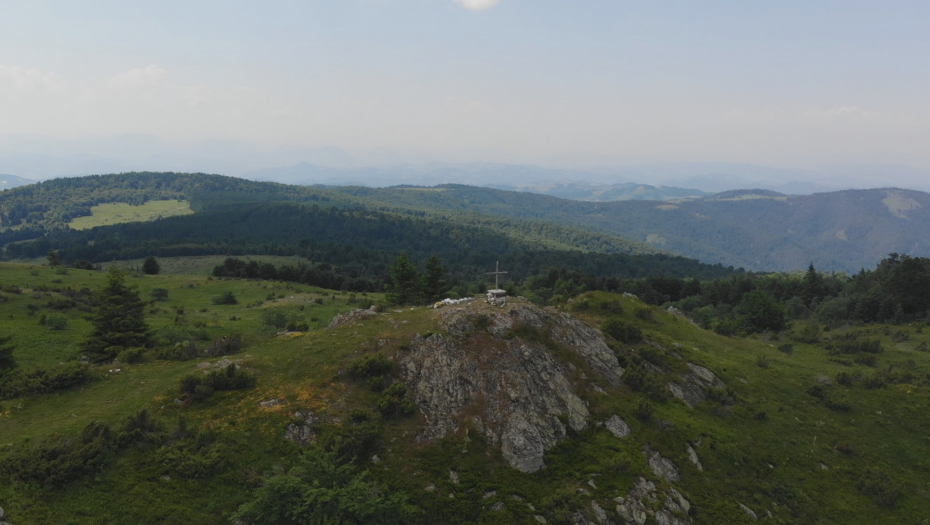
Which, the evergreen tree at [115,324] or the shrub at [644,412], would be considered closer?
the shrub at [644,412]

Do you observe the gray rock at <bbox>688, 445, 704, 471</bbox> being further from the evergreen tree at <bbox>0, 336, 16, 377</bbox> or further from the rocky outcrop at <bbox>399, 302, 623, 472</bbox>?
the evergreen tree at <bbox>0, 336, 16, 377</bbox>

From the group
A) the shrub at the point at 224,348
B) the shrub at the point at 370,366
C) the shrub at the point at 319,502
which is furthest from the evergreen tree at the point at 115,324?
the shrub at the point at 319,502

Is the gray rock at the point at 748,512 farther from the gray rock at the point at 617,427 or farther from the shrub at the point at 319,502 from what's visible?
the shrub at the point at 319,502

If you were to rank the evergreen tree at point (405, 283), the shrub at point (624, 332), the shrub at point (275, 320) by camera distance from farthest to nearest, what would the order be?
the evergreen tree at point (405, 283), the shrub at point (275, 320), the shrub at point (624, 332)

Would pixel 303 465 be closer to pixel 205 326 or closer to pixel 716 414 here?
pixel 716 414

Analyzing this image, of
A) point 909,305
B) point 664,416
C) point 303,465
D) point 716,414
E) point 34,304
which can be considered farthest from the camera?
point 909,305

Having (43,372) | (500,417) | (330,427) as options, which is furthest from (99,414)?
(500,417)

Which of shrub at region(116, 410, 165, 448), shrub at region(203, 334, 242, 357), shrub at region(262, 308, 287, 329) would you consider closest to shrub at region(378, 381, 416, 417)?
shrub at region(116, 410, 165, 448)
